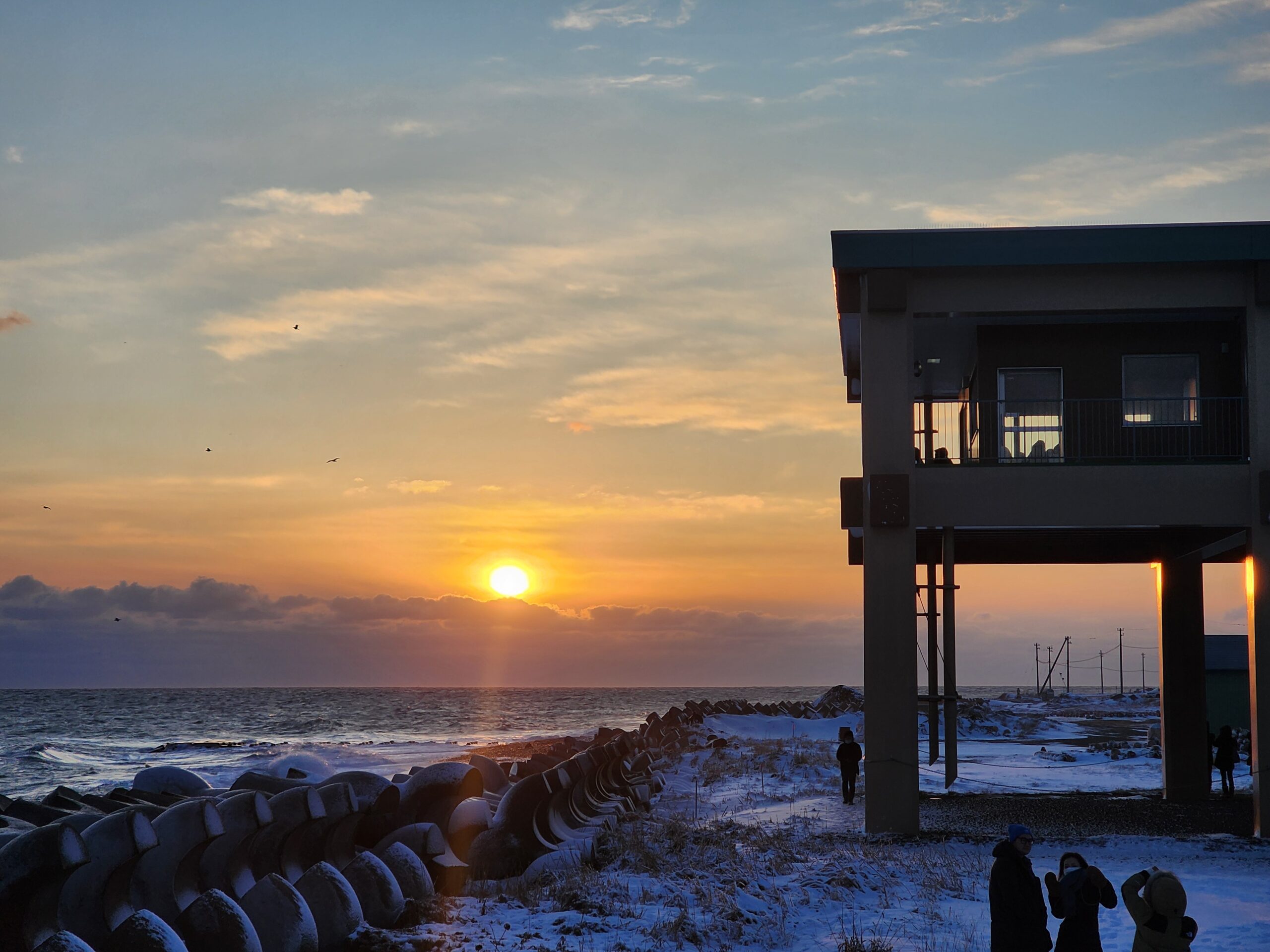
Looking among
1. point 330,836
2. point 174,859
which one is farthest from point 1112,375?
point 174,859

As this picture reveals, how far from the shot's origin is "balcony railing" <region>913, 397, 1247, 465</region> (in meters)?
21.1

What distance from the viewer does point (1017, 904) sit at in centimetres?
859

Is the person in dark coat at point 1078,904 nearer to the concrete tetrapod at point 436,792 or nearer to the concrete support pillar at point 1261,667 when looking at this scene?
the concrete tetrapod at point 436,792

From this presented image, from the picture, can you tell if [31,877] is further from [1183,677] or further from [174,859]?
[1183,677]

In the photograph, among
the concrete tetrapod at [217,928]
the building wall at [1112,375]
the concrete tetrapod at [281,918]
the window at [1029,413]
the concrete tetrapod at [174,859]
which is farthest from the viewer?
the window at [1029,413]

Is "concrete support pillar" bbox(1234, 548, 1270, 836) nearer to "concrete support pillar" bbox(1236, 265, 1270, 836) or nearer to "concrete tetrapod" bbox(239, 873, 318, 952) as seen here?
"concrete support pillar" bbox(1236, 265, 1270, 836)

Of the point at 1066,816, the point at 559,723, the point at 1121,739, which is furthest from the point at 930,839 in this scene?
the point at 559,723

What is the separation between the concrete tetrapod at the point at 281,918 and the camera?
10.4 meters

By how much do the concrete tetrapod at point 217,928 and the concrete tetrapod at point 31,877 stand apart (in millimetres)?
1198

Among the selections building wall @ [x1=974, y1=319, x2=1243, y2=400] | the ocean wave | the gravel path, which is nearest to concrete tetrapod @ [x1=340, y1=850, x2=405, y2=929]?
the gravel path

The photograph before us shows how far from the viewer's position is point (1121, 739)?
152 ft

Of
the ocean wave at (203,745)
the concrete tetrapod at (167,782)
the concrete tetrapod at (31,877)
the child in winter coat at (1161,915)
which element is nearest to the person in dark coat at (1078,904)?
the child in winter coat at (1161,915)

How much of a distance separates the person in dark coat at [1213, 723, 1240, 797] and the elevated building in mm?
5811

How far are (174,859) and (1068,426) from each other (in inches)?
638
